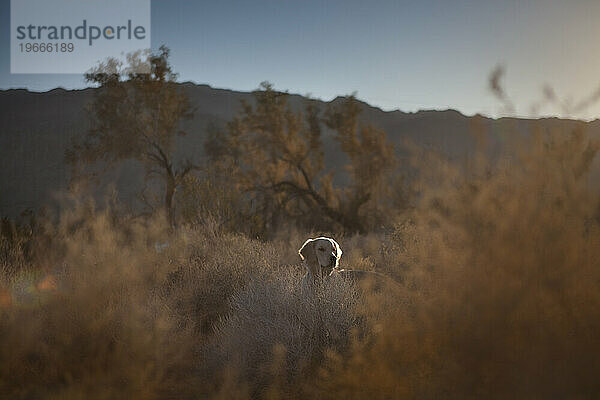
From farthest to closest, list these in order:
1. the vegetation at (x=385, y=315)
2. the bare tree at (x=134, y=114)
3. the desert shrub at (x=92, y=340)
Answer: the bare tree at (x=134, y=114) → the desert shrub at (x=92, y=340) → the vegetation at (x=385, y=315)

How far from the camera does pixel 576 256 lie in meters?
3.76

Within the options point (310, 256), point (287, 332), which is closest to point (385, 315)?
point (287, 332)

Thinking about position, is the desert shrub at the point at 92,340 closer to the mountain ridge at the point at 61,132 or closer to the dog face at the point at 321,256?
the dog face at the point at 321,256

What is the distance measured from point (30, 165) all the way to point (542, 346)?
48702 millimetres

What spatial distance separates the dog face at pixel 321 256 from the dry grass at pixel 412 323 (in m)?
0.41

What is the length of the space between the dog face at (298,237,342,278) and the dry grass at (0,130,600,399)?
16.1 inches

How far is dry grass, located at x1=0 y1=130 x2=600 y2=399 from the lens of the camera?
143 inches

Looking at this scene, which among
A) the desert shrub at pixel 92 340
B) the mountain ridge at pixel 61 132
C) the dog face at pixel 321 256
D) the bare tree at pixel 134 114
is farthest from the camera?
the mountain ridge at pixel 61 132

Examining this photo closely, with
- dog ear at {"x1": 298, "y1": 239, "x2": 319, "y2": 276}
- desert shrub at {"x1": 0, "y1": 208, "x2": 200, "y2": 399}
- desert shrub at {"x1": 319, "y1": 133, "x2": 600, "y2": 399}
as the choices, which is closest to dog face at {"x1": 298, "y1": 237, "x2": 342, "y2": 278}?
dog ear at {"x1": 298, "y1": 239, "x2": 319, "y2": 276}

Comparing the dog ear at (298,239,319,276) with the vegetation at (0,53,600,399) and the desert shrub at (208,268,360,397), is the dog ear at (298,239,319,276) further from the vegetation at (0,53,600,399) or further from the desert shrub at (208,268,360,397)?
the desert shrub at (208,268,360,397)

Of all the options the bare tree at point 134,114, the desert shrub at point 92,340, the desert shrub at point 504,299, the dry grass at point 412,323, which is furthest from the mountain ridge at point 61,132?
the desert shrub at point 504,299

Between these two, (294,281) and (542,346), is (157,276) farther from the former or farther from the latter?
(542,346)

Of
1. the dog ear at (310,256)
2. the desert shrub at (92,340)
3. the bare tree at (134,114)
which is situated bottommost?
the desert shrub at (92,340)

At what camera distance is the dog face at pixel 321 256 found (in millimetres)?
6521
